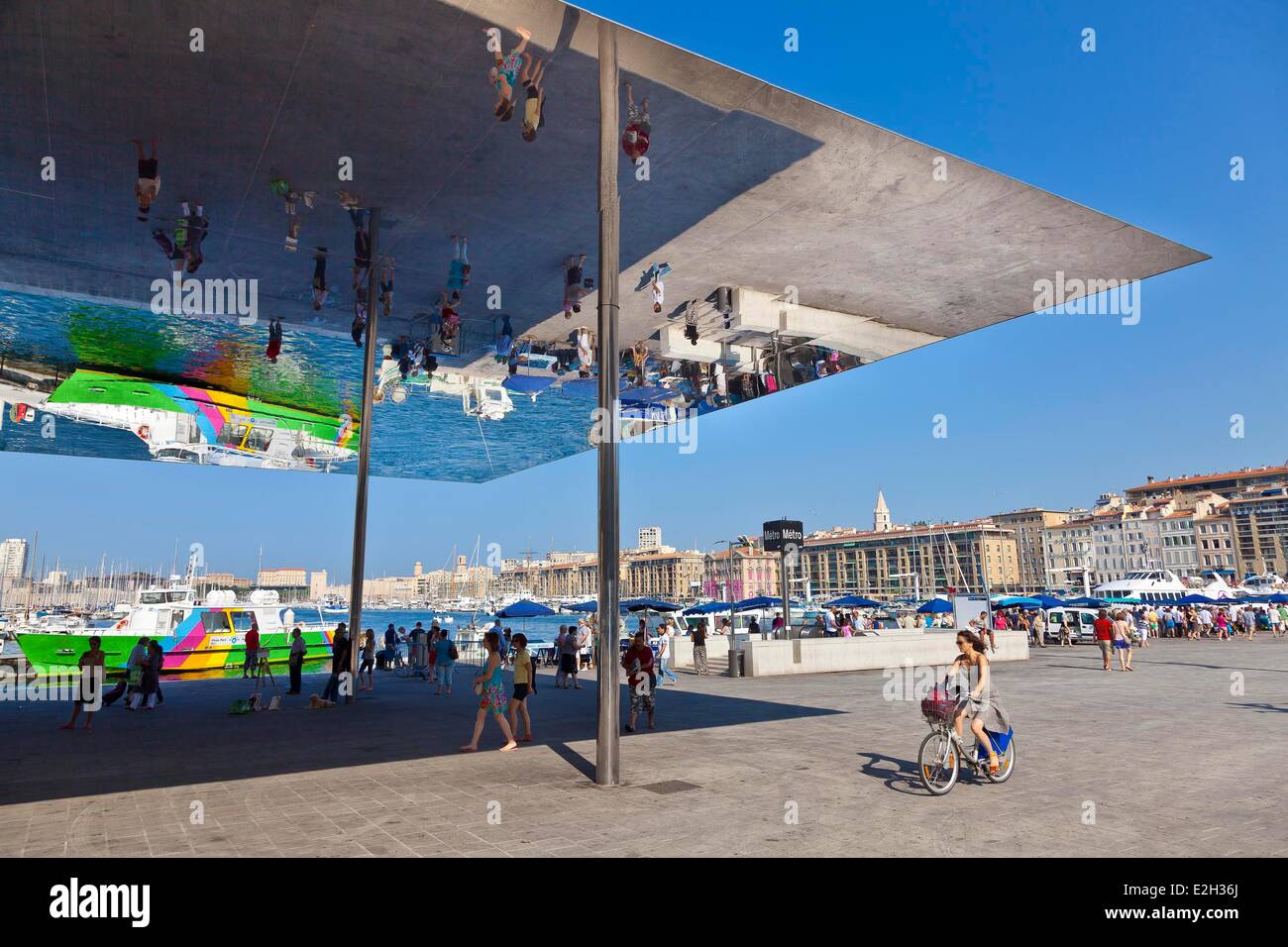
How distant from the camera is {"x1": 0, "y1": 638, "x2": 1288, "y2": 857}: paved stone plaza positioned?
628cm

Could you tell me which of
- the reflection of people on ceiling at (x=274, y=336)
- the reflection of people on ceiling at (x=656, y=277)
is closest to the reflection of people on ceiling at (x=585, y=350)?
the reflection of people on ceiling at (x=656, y=277)

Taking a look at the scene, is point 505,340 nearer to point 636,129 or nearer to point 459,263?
point 459,263

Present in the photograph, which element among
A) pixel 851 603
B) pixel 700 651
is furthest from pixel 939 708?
pixel 851 603

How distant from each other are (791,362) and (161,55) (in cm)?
1475

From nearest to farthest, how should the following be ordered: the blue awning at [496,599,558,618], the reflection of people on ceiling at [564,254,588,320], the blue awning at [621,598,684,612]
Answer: the reflection of people on ceiling at [564,254,588,320] → the blue awning at [496,599,558,618] → the blue awning at [621,598,684,612]

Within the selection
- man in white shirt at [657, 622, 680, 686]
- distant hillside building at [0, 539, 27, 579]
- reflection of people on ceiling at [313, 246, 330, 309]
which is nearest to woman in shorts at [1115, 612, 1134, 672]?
man in white shirt at [657, 622, 680, 686]

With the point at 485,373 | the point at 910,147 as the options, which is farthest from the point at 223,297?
the point at 910,147

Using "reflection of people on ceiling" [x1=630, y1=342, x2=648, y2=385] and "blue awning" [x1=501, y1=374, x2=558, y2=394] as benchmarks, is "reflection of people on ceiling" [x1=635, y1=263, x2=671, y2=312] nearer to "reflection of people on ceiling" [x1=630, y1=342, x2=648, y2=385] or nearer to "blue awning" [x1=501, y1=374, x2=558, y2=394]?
"reflection of people on ceiling" [x1=630, y1=342, x2=648, y2=385]

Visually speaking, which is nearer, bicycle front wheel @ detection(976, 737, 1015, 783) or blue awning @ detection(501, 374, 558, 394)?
bicycle front wheel @ detection(976, 737, 1015, 783)

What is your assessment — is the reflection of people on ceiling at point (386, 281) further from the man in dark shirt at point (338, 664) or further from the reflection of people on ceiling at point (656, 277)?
the man in dark shirt at point (338, 664)

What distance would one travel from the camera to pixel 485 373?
24312mm

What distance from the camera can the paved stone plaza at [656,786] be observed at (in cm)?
628

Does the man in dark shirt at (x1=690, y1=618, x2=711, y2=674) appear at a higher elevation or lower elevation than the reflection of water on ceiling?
lower

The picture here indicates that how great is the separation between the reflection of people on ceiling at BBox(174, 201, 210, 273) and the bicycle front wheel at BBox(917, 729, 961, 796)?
1441 centimetres
